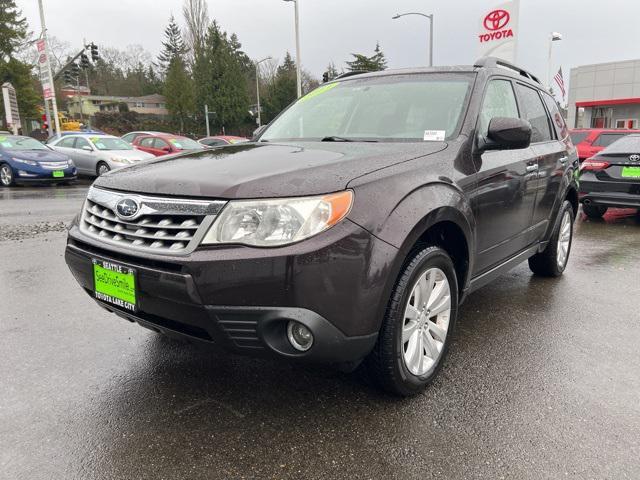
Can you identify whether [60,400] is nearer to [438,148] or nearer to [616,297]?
[438,148]

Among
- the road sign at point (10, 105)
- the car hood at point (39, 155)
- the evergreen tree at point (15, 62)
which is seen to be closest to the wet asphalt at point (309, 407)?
the car hood at point (39, 155)

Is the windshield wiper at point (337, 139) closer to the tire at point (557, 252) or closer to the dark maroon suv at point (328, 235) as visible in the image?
the dark maroon suv at point (328, 235)

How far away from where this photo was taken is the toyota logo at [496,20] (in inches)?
537

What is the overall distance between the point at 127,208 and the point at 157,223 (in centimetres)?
21

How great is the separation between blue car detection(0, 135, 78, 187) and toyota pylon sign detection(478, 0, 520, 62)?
39.0ft

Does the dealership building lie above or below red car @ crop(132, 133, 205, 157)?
above

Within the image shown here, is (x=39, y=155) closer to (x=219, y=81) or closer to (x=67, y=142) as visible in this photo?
(x=67, y=142)

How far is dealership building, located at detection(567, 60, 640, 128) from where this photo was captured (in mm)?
32812

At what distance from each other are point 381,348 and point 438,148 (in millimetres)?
1191

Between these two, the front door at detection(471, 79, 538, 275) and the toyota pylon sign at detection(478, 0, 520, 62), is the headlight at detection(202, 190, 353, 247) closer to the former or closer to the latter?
the front door at detection(471, 79, 538, 275)

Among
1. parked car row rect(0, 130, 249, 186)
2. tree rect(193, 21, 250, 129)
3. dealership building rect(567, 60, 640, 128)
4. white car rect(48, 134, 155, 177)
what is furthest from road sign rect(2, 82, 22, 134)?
dealership building rect(567, 60, 640, 128)

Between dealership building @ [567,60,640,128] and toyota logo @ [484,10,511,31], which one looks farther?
dealership building @ [567,60,640,128]

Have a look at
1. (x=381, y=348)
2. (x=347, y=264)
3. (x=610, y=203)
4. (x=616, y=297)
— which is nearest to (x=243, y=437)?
(x=381, y=348)

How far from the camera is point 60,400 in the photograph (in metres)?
2.62
